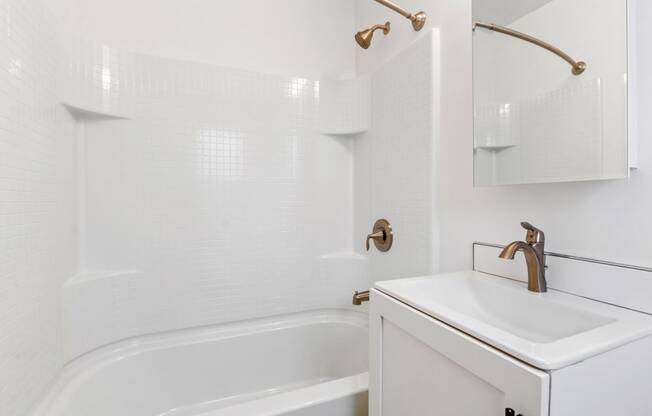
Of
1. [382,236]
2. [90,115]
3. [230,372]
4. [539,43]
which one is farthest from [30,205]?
[539,43]

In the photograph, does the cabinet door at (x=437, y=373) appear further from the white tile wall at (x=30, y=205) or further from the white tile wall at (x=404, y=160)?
the white tile wall at (x=30, y=205)

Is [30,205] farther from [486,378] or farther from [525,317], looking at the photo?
[525,317]

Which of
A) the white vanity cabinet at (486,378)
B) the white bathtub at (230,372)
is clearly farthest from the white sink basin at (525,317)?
the white bathtub at (230,372)

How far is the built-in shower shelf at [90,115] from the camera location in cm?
126

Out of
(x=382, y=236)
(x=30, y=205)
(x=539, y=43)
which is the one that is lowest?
(x=382, y=236)

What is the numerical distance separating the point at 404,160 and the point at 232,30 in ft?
3.84

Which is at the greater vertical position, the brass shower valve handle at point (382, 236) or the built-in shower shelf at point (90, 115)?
the built-in shower shelf at point (90, 115)

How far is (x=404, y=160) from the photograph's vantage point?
145 cm

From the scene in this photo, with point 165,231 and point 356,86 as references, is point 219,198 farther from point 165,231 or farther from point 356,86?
point 356,86

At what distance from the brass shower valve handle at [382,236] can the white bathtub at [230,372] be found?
445 mm

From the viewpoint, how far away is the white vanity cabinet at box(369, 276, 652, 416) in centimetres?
47

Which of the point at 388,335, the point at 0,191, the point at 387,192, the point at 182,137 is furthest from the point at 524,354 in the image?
the point at 182,137

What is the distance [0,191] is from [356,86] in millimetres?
1584

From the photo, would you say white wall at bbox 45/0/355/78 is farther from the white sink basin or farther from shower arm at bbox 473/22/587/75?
the white sink basin
